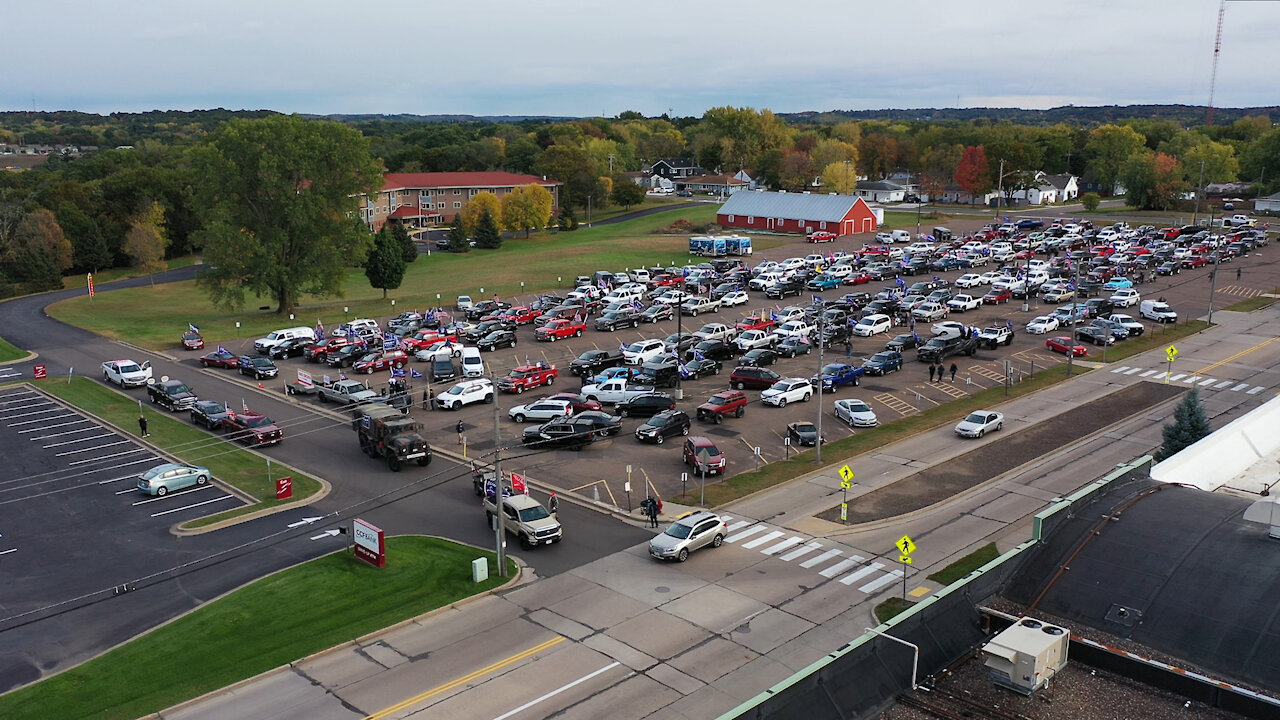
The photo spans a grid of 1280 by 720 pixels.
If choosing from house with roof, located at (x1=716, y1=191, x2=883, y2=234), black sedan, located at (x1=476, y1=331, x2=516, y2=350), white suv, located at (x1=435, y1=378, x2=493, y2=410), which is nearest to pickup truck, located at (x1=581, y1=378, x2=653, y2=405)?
white suv, located at (x1=435, y1=378, x2=493, y2=410)

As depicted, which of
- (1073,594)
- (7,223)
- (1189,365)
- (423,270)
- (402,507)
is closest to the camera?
(1073,594)

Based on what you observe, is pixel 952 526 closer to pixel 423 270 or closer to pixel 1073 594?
pixel 1073 594

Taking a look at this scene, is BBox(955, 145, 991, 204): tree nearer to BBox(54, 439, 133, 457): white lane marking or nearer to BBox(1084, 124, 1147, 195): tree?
BBox(1084, 124, 1147, 195): tree

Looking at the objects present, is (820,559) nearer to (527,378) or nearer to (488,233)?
(527,378)

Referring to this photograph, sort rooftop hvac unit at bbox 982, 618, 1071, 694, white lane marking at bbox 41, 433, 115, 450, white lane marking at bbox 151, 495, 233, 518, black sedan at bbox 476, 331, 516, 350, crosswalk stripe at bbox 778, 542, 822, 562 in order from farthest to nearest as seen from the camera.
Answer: black sedan at bbox 476, 331, 516, 350 → white lane marking at bbox 41, 433, 115, 450 → white lane marking at bbox 151, 495, 233, 518 → crosswalk stripe at bbox 778, 542, 822, 562 → rooftop hvac unit at bbox 982, 618, 1071, 694

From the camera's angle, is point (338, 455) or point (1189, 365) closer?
point (338, 455)

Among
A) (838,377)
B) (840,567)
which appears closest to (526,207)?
(838,377)

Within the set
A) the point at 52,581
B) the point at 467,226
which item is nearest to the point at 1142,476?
the point at 52,581
